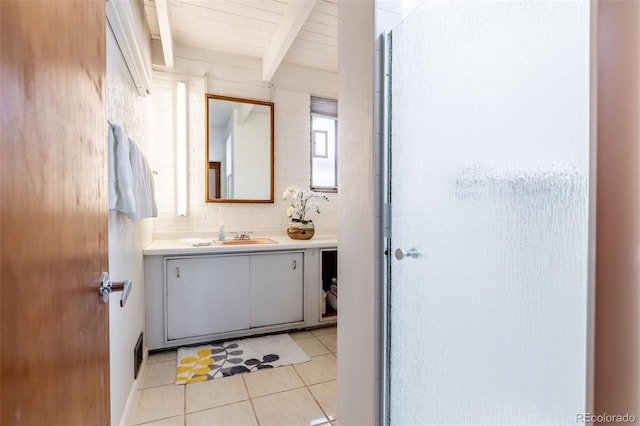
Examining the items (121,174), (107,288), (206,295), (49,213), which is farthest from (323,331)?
(49,213)

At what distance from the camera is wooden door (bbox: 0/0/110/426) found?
39 cm

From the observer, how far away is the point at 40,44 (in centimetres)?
47

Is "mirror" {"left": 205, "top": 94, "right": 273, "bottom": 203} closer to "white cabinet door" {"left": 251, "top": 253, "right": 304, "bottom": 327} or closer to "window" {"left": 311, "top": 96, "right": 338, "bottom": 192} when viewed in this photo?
"window" {"left": 311, "top": 96, "right": 338, "bottom": 192}

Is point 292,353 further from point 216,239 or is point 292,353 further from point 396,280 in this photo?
point 396,280

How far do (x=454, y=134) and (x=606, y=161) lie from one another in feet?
1.46

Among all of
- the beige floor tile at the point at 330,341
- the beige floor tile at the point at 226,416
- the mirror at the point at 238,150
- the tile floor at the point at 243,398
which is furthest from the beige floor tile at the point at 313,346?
the mirror at the point at 238,150

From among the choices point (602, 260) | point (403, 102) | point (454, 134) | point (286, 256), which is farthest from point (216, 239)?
point (602, 260)

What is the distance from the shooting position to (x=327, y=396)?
187cm

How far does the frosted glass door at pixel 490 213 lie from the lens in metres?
0.65

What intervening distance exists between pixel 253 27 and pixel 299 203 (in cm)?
159

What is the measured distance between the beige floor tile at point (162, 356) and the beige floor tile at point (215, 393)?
1.52ft

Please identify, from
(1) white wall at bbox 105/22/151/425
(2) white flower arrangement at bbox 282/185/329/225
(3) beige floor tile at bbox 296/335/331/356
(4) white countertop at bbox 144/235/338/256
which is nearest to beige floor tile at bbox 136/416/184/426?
(1) white wall at bbox 105/22/151/425

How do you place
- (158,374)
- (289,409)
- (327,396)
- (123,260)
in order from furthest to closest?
(158,374), (327,396), (289,409), (123,260)

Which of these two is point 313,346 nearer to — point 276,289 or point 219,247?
point 276,289
